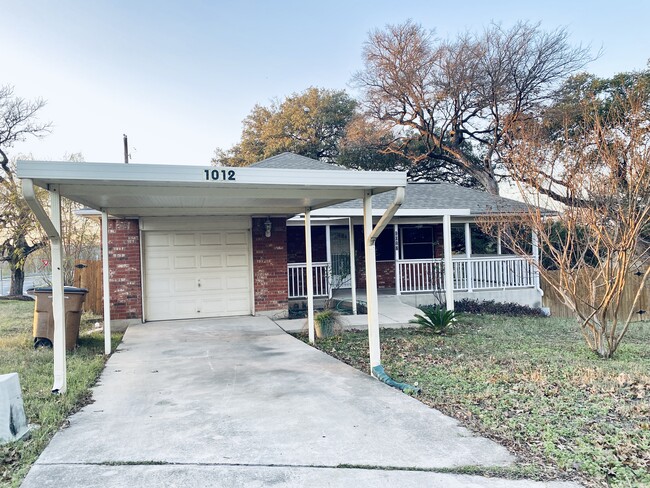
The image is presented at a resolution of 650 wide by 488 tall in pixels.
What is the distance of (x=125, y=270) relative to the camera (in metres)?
10.6

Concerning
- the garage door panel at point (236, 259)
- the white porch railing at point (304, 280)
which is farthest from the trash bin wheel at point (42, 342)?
the white porch railing at point (304, 280)

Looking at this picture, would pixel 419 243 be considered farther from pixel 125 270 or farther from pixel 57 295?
pixel 57 295

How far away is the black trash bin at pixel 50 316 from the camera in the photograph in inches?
319

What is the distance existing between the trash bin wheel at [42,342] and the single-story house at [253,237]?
115 centimetres

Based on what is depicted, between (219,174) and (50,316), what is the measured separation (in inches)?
202

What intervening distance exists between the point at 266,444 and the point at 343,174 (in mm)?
3156

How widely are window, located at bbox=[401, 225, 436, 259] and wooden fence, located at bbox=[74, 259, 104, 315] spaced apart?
9.71 metres

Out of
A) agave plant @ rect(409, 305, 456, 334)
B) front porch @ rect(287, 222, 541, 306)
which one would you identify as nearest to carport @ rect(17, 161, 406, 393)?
agave plant @ rect(409, 305, 456, 334)

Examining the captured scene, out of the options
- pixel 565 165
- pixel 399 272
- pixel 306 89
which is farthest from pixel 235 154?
pixel 565 165

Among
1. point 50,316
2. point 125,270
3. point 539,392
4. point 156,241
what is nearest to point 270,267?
point 156,241

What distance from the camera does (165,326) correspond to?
10156mm

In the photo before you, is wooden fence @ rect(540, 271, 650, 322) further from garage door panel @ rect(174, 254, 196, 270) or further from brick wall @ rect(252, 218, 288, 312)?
garage door panel @ rect(174, 254, 196, 270)

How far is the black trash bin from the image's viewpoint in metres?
8.10

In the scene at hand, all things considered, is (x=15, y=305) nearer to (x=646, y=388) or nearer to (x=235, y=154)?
(x=235, y=154)
